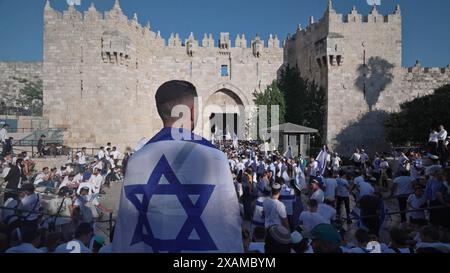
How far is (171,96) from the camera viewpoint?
1.78 metres

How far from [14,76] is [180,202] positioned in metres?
39.5

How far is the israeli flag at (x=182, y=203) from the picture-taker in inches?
62.2

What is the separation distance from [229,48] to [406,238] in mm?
23209

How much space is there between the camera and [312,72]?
22375mm

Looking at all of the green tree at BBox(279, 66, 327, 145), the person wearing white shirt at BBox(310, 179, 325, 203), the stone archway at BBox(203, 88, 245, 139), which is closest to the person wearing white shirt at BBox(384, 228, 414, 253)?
the person wearing white shirt at BBox(310, 179, 325, 203)

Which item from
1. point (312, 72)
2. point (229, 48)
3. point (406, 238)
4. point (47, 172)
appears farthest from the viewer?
point (229, 48)

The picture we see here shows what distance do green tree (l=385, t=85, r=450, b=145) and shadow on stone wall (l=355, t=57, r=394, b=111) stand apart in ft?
5.20

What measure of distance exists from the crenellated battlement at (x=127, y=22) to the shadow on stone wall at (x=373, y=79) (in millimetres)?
7660

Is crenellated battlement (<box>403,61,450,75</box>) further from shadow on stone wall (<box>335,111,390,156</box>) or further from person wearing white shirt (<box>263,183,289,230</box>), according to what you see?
person wearing white shirt (<box>263,183,289,230</box>)

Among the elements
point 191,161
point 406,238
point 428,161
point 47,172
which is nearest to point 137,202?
point 191,161

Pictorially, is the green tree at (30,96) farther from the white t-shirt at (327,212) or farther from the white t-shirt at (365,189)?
the white t-shirt at (327,212)

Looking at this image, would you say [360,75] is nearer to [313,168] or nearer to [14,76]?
[313,168]

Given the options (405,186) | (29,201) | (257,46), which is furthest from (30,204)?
(257,46)
